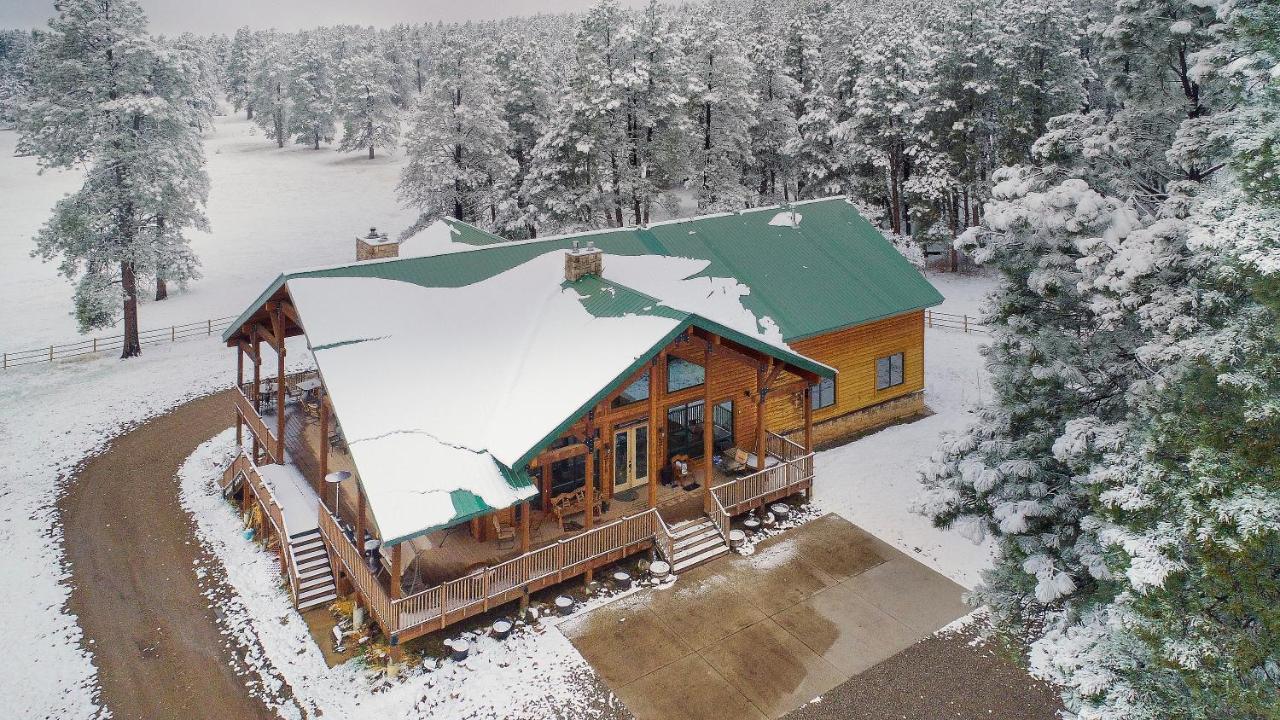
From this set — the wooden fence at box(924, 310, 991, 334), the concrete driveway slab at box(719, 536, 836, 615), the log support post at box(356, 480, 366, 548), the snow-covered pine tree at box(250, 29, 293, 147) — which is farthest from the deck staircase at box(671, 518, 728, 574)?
the snow-covered pine tree at box(250, 29, 293, 147)

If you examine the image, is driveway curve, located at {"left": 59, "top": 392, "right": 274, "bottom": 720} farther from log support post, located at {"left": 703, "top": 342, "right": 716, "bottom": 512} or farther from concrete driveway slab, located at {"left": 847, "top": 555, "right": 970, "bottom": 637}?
concrete driveway slab, located at {"left": 847, "top": 555, "right": 970, "bottom": 637}

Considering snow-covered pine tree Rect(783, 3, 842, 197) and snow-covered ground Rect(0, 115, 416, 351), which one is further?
snow-covered pine tree Rect(783, 3, 842, 197)

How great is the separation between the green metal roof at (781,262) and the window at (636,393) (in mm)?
4379

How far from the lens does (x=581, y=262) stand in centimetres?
1820

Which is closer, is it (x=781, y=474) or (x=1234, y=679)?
(x=1234, y=679)

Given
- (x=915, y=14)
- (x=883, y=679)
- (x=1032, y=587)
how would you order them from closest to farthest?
1. (x=1032, y=587)
2. (x=883, y=679)
3. (x=915, y=14)

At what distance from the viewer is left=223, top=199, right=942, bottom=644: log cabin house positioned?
14.2 meters

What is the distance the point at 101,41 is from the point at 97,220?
6.18 meters

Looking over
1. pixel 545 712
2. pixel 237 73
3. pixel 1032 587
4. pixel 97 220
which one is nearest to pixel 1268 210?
pixel 1032 587

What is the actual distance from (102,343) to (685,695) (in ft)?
103

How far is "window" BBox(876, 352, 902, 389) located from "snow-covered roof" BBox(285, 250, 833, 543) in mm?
5995

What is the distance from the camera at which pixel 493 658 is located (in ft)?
45.2

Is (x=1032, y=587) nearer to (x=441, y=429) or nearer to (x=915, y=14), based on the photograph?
(x=441, y=429)

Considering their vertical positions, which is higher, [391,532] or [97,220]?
[97,220]
